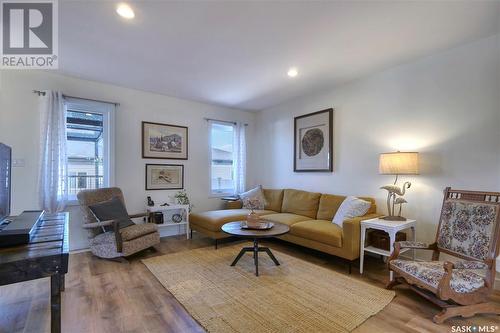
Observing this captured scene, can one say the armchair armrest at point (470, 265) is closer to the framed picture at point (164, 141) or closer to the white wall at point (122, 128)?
the white wall at point (122, 128)

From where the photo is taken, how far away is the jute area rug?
6.27ft

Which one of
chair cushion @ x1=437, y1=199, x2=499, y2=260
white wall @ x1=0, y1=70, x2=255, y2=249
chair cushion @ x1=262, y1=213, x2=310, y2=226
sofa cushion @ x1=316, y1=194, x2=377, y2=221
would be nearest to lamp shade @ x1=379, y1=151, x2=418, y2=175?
chair cushion @ x1=437, y1=199, x2=499, y2=260

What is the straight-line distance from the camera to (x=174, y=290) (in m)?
2.42

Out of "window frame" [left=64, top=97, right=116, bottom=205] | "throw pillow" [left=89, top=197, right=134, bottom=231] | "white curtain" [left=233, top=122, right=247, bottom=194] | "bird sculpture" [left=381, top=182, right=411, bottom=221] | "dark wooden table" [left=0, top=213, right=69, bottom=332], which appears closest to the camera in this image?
"dark wooden table" [left=0, top=213, right=69, bottom=332]

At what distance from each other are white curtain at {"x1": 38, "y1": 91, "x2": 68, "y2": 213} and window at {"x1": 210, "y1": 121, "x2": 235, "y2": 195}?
95.5 inches

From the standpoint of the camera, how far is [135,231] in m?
3.25

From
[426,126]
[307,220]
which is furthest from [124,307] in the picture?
[426,126]

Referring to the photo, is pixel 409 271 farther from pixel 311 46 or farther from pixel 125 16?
pixel 125 16

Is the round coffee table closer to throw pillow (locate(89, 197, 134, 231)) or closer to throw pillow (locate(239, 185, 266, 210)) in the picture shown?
throw pillow (locate(239, 185, 266, 210))

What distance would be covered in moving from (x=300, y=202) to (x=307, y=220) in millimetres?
514

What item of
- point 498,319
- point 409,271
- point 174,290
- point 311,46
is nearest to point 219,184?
point 174,290

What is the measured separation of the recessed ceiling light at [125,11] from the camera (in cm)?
204

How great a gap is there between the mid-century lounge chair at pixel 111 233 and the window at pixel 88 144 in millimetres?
446

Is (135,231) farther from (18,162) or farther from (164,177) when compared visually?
(18,162)
